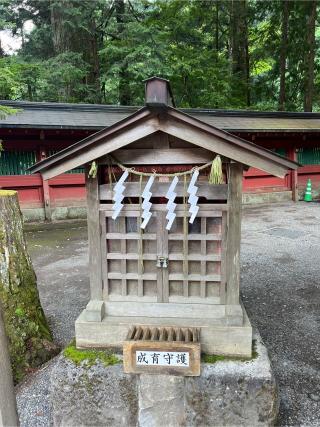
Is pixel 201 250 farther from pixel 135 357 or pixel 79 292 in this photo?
pixel 79 292

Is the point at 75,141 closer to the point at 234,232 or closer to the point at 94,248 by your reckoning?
the point at 94,248

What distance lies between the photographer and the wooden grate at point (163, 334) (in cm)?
265

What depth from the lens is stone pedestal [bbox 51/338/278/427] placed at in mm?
2619

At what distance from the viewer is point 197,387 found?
8.66 feet

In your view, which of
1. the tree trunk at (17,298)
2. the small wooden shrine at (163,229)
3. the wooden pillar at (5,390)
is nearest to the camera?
the wooden pillar at (5,390)

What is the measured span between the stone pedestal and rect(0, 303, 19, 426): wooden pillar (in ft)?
2.96

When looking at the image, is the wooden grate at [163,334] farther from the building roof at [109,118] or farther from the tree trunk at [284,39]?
the tree trunk at [284,39]

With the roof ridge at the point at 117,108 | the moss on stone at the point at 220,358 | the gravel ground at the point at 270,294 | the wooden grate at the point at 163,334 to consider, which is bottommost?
the gravel ground at the point at 270,294

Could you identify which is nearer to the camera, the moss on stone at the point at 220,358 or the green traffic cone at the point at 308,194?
the moss on stone at the point at 220,358

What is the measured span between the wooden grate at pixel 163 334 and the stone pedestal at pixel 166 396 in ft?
0.85

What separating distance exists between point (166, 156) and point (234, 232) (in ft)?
2.79

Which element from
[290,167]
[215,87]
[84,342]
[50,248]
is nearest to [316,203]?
[215,87]

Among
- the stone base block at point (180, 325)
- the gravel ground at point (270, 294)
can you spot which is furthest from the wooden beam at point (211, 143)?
the gravel ground at point (270, 294)

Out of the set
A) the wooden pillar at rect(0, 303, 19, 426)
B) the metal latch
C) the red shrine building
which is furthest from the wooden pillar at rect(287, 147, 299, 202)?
Answer: the wooden pillar at rect(0, 303, 19, 426)
